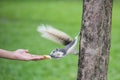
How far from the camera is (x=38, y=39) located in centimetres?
1096

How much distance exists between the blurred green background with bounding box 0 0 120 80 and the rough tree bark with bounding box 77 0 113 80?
2.79m

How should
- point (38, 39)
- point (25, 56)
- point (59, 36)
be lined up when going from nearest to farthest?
1. point (25, 56)
2. point (59, 36)
3. point (38, 39)

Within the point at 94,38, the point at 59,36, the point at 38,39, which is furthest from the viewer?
the point at 38,39

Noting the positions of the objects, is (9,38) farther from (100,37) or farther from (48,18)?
(100,37)

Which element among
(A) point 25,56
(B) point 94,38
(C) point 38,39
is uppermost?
(C) point 38,39

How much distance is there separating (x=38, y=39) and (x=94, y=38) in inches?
292

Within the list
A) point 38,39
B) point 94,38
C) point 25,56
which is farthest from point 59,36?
point 38,39

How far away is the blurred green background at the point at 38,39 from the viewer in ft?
22.9

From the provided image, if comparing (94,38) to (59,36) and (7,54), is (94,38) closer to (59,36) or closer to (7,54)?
(59,36)

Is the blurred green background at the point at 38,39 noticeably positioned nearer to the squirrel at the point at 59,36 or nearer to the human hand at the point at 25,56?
the squirrel at the point at 59,36

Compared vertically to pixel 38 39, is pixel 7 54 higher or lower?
lower

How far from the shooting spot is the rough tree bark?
3574 mm

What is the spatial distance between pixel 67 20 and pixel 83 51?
12.2m

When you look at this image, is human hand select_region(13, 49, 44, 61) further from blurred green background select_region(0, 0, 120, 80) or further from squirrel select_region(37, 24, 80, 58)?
blurred green background select_region(0, 0, 120, 80)
